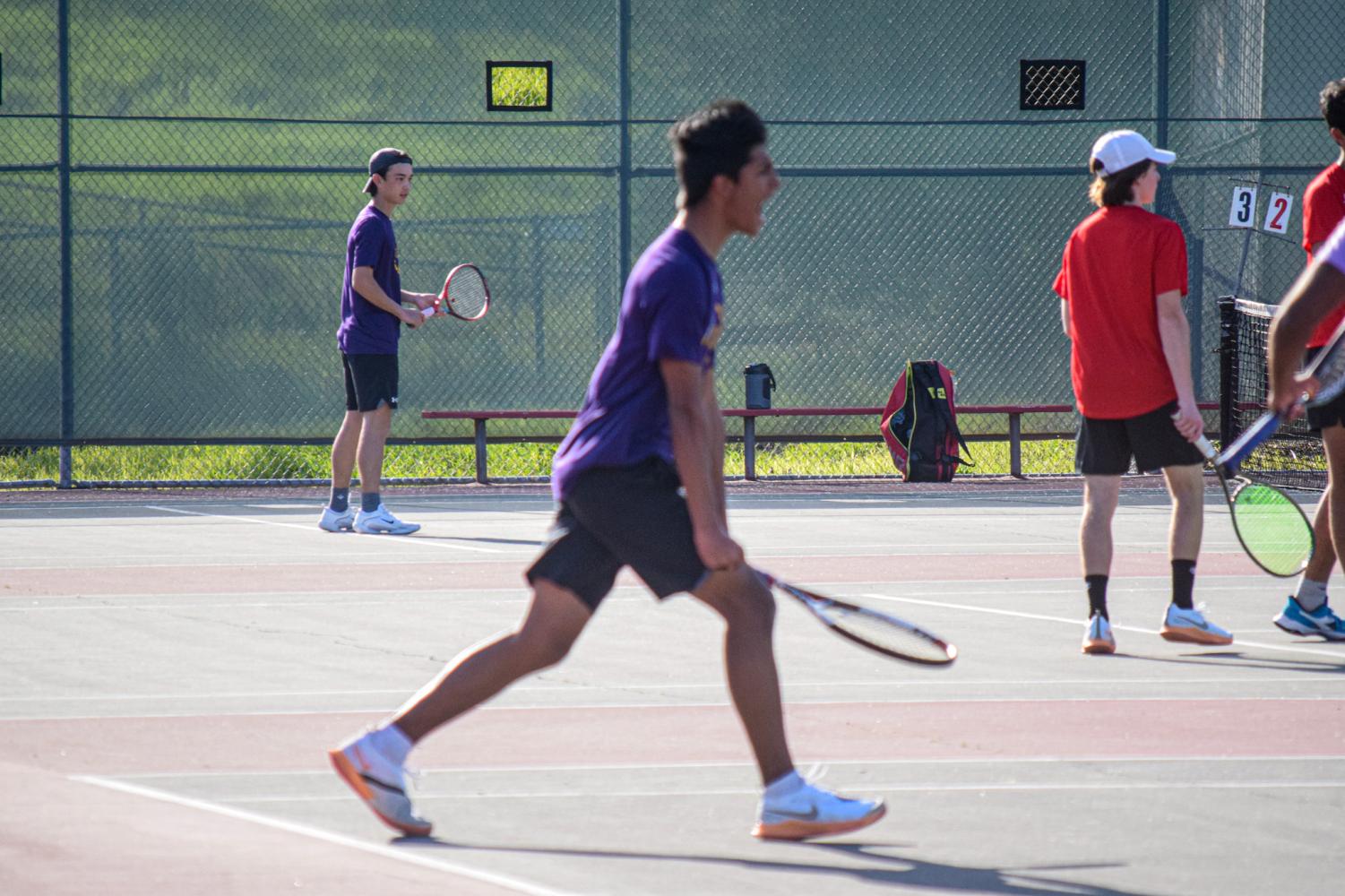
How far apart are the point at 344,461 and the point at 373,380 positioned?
0.56 m

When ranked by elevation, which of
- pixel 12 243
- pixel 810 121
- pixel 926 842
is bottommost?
pixel 926 842

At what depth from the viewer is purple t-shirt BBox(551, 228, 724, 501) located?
4.44 metres

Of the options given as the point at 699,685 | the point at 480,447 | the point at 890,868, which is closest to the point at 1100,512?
the point at 699,685

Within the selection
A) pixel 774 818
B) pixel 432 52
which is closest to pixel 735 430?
pixel 432 52

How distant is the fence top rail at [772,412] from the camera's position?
572 inches

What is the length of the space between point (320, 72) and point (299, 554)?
530cm

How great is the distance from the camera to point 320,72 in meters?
14.7

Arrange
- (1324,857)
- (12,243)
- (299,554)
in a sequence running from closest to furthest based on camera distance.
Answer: (1324,857) < (299,554) < (12,243)

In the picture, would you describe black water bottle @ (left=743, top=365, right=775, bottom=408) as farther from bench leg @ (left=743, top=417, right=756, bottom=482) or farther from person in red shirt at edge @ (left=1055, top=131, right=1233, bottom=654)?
person in red shirt at edge @ (left=1055, top=131, right=1233, bottom=654)

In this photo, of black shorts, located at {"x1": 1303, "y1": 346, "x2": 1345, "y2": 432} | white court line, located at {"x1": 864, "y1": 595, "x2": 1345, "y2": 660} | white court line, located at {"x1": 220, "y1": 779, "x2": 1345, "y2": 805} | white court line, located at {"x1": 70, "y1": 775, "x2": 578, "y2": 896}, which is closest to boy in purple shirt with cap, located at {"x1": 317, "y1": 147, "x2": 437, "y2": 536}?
white court line, located at {"x1": 864, "y1": 595, "x2": 1345, "y2": 660}

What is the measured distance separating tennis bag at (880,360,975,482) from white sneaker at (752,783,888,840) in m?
9.63

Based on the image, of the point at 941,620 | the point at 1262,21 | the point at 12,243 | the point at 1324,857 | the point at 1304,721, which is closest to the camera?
the point at 1324,857

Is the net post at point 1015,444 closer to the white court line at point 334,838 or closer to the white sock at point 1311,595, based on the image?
the white sock at point 1311,595

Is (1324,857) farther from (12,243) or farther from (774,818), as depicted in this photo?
(12,243)
